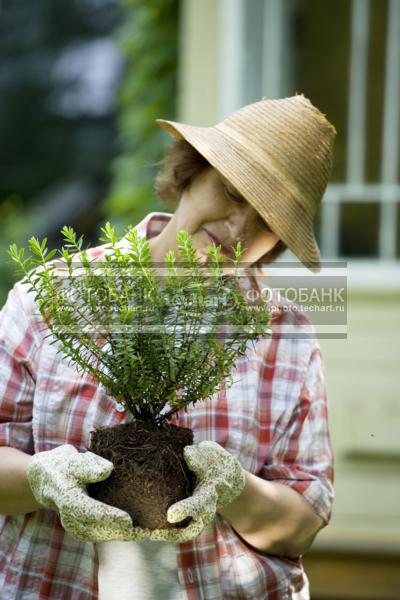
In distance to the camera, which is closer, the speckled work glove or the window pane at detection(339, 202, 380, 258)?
the speckled work glove

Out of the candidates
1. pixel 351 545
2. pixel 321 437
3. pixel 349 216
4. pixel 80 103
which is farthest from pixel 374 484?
pixel 80 103

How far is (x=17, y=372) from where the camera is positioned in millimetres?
2143

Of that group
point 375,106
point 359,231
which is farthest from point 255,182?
point 375,106

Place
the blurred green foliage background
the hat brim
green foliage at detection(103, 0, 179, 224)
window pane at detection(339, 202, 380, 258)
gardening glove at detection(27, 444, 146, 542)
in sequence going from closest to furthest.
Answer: gardening glove at detection(27, 444, 146, 542)
the hat brim
window pane at detection(339, 202, 380, 258)
green foliage at detection(103, 0, 179, 224)
the blurred green foliage background

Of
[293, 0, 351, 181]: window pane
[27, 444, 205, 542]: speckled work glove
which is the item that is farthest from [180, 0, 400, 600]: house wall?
[27, 444, 205, 542]: speckled work glove

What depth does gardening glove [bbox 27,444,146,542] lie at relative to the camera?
1676mm

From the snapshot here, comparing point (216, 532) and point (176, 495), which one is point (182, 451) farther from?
point (216, 532)

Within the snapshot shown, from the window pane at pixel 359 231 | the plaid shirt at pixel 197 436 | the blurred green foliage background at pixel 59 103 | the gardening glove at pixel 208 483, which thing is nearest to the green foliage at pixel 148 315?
the gardening glove at pixel 208 483

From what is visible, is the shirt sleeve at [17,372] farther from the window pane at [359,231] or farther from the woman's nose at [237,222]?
the window pane at [359,231]

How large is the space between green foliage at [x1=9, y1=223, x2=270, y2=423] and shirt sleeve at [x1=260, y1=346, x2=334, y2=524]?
1.88ft

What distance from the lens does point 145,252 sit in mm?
1716

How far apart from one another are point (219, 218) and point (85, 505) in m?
0.79

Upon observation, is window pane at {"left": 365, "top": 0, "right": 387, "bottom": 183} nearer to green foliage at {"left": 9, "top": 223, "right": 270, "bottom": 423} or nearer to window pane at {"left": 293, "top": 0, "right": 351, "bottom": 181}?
window pane at {"left": 293, "top": 0, "right": 351, "bottom": 181}

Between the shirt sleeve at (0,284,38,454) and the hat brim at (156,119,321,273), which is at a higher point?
the hat brim at (156,119,321,273)
